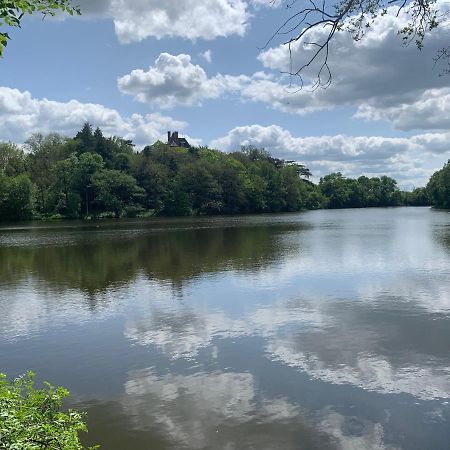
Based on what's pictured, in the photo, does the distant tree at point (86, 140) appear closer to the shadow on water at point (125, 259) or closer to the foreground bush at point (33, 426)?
the shadow on water at point (125, 259)

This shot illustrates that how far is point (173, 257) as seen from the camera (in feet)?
106

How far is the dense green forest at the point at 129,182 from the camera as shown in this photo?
100625 millimetres

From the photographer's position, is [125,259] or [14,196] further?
[14,196]

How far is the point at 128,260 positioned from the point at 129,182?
74687 millimetres

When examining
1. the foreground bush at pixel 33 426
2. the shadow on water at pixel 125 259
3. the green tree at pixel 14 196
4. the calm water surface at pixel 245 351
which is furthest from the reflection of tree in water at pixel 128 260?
the green tree at pixel 14 196

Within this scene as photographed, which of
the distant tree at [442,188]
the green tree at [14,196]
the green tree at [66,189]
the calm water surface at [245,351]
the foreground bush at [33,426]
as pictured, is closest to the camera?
the foreground bush at [33,426]

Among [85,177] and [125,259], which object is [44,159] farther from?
[125,259]

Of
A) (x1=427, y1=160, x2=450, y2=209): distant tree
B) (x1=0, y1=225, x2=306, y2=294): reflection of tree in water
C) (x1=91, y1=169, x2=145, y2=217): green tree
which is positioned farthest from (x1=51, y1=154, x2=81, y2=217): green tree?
(x1=427, y1=160, x2=450, y2=209): distant tree

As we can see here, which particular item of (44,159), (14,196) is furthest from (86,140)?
(14,196)

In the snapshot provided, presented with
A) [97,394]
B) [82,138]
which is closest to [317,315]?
[97,394]

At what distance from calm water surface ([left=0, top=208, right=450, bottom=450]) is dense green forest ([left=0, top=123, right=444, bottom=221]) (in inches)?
3044

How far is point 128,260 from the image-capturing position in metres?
31.2

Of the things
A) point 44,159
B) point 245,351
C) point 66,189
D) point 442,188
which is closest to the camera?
point 245,351

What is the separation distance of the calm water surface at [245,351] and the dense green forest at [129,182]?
3044 inches
